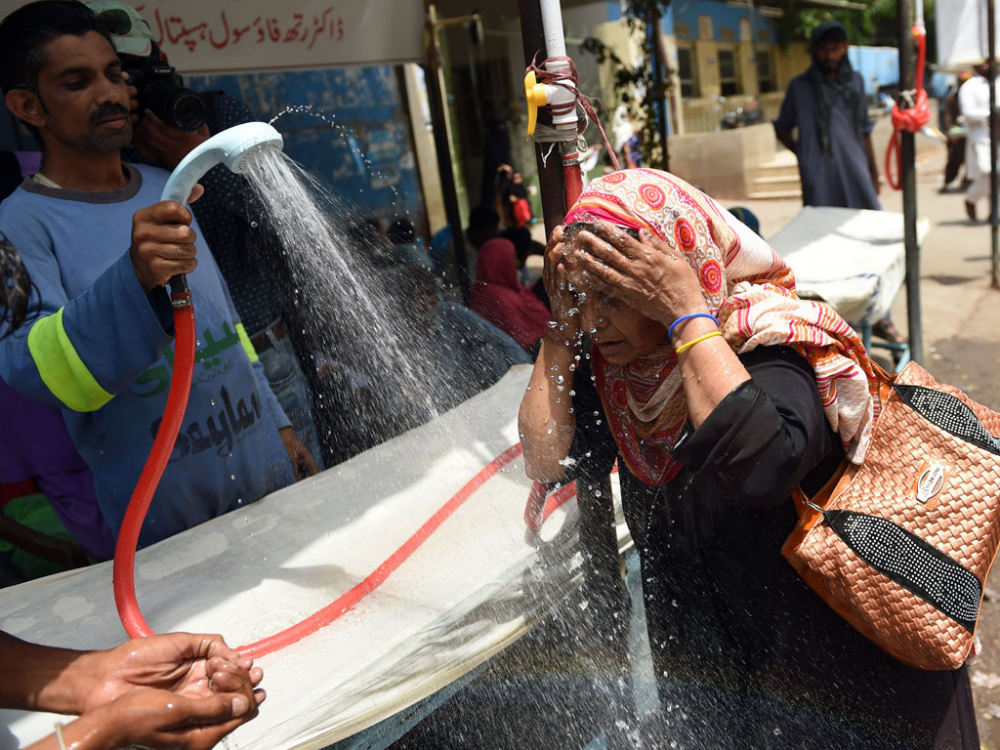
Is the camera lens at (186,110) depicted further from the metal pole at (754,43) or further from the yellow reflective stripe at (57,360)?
the metal pole at (754,43)

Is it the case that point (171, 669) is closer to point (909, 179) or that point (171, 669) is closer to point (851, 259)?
point (851, 259)

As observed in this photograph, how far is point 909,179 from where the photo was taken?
4.38m

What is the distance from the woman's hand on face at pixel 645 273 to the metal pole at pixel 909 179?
3464 millimetres

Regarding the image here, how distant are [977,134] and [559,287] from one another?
9041mm

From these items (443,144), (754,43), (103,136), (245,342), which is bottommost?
(245,342)

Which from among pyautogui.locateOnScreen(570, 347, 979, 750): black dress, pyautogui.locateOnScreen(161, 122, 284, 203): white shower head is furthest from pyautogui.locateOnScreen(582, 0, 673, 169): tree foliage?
pyautogui.locateOnScreen(161, 122, 284, 203): white shower head

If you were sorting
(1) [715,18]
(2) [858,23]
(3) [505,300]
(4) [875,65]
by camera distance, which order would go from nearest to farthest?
(3) [505,300] < (1) [715,18] < (4) [875,65] < (2) [858,23]

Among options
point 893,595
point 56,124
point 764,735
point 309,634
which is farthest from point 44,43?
point 764,735

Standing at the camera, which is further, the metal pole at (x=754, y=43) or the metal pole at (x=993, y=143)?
the metal pole at (x=754, y=43)

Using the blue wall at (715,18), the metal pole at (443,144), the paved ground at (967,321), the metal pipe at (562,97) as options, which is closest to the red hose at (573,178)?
the metal pipe at (562,97)

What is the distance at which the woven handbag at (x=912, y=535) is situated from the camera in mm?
1384

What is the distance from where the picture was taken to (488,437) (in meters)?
2.36

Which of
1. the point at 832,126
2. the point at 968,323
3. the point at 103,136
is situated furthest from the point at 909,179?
the point at 103,136

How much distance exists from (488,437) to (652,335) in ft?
2.99
